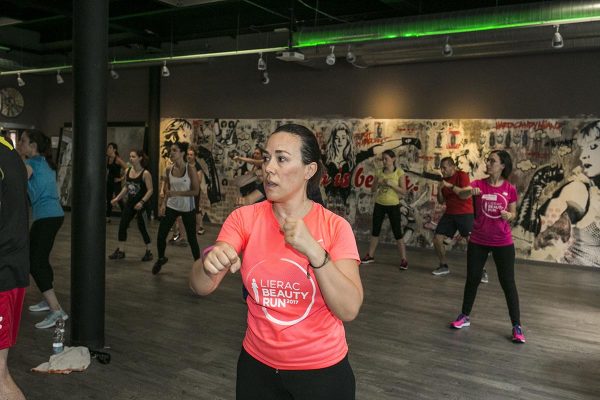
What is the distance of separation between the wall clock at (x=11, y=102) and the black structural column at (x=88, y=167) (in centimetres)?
1202

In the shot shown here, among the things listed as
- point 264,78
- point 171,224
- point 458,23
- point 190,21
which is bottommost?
point 171,224

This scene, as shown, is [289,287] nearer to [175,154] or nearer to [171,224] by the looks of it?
[171,224]

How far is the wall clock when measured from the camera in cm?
1464

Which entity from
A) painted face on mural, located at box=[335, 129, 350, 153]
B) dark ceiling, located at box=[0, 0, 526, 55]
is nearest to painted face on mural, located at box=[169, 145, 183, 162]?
dark ceiling, located at box=[0, 0, 526, 55]

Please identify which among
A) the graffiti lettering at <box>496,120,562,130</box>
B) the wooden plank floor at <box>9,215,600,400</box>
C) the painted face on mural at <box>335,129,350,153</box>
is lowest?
the wooden plank floor at <box>9,215,600,400</box>

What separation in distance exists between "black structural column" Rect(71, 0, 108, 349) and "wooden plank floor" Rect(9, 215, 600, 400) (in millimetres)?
359

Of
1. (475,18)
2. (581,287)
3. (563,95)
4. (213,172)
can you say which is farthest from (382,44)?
(213,172)

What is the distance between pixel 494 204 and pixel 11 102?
13957mm

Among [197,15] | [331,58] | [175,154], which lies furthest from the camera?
[197,15]

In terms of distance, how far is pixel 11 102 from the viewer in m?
15.0

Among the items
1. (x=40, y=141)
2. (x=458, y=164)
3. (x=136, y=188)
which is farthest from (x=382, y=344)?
(x=458, y=164)

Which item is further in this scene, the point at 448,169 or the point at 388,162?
the point at 388,162

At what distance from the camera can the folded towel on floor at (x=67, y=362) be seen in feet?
12.5

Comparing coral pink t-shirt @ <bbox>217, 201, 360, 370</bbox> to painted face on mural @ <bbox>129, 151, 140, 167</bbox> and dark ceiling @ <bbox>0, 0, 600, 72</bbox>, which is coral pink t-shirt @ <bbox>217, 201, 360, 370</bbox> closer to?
painted face on mural @ <bbox>129, 151, 140, 167</bbox>
